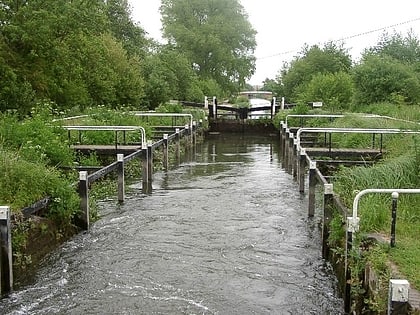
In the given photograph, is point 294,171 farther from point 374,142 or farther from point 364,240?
point 364,240

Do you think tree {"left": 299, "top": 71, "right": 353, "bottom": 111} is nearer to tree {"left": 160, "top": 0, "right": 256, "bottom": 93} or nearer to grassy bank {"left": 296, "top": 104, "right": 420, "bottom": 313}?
tree {"left": 160, "top": 0, "right": 256, "bottom": 93}

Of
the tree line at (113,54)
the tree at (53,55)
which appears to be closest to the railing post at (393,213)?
the tree line at (113,54)

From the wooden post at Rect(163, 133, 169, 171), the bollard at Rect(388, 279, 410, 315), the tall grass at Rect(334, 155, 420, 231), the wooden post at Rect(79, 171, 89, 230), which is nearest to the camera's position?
the bollard at Rect(388, 279, 410, 315)

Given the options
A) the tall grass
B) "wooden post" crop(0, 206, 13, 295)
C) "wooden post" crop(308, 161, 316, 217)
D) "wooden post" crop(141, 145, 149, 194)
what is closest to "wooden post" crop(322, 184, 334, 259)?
the tall grass

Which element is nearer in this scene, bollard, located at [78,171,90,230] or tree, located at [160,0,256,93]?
bollard, located at [78,171,90,230]

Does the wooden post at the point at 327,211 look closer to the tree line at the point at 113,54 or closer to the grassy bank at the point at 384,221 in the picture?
the grassy bank at the point at 384,221

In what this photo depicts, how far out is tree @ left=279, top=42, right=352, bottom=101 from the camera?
43688mm

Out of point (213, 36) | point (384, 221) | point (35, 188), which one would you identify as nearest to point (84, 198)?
point (35, 188)

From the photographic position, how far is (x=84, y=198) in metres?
10.2

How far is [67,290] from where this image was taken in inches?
298

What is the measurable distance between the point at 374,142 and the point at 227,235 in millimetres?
7164

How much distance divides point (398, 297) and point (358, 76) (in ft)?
82.0

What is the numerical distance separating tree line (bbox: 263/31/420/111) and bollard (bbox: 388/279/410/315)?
2124 cm

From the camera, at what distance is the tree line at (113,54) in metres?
20.3
